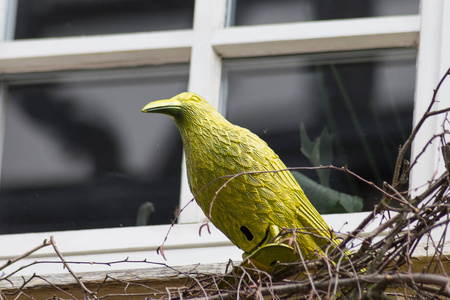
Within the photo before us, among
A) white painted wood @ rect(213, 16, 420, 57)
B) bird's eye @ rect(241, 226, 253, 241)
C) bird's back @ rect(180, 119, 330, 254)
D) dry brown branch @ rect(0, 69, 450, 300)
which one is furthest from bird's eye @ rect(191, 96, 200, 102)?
white painted wood @ rect(213, 16, 420, 57)

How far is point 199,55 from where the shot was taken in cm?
369

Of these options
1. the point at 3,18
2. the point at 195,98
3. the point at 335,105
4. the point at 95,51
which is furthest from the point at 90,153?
the point at 195,98

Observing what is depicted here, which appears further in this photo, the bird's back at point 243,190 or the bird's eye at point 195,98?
the bird's eye at point 195,98

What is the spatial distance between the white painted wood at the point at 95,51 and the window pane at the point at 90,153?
0.05 meters

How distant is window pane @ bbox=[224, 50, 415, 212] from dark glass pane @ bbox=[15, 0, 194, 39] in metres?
0.39

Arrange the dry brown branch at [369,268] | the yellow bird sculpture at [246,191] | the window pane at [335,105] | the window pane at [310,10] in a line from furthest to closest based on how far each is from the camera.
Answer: the window pane at [310,10] → the window pane at [335,105] → the yellow bird sculpture at [246,191] → the dry brown branch at [369,268]

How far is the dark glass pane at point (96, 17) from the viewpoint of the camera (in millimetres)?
3973

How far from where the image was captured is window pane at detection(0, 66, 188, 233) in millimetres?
3645

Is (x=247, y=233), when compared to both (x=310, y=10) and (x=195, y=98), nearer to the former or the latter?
(x=195, y=98)

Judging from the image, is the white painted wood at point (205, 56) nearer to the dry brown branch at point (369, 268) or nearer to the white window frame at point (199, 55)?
the white window frame at point (199, 55)

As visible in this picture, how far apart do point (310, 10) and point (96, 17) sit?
2.93 feet

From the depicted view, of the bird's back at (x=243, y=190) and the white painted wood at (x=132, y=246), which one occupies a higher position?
the bird's back at (x=243, y=190)

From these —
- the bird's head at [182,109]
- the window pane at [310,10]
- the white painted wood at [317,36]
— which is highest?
the window pane at [310,10]

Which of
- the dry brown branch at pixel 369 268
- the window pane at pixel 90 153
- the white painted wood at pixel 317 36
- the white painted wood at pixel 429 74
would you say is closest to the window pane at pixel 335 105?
the white painted wood at pixel 317 36
